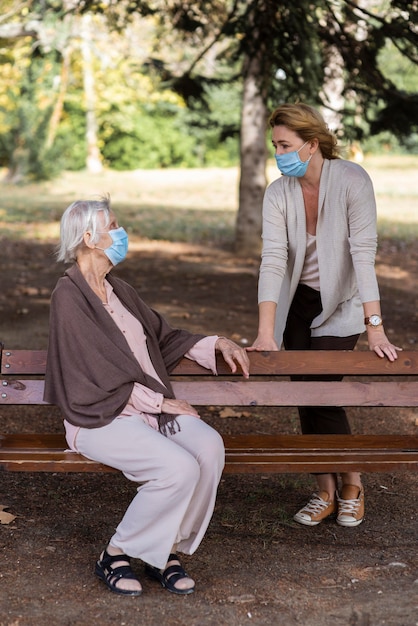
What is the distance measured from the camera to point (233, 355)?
172 inches

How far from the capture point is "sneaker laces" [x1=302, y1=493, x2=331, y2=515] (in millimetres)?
4738

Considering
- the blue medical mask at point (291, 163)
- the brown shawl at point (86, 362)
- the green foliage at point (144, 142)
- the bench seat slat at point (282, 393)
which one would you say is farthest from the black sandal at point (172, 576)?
the green foliage at point (144, 142)

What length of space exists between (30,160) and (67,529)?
83.2 ft

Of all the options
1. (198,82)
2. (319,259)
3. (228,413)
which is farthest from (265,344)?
(198,82)

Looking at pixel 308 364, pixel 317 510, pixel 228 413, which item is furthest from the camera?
pixel 228 413

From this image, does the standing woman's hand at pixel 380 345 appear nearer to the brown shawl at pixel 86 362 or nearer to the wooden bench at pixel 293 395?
the wooden bench at pixel 293 395

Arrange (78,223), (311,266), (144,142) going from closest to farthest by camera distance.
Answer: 1. (78,223)
2. (311,266)
3. (144,142)

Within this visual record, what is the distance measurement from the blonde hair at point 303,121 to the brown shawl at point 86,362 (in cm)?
112

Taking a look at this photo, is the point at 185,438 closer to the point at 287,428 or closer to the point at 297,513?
the point at 297,513

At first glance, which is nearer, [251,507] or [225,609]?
[225,609]

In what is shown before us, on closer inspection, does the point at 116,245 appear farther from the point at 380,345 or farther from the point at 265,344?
the point at 380,345

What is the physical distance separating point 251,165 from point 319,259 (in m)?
9.24

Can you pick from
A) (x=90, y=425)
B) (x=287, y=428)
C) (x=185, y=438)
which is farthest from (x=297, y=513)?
(x=287, y=428)

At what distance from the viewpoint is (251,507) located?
497 cm
